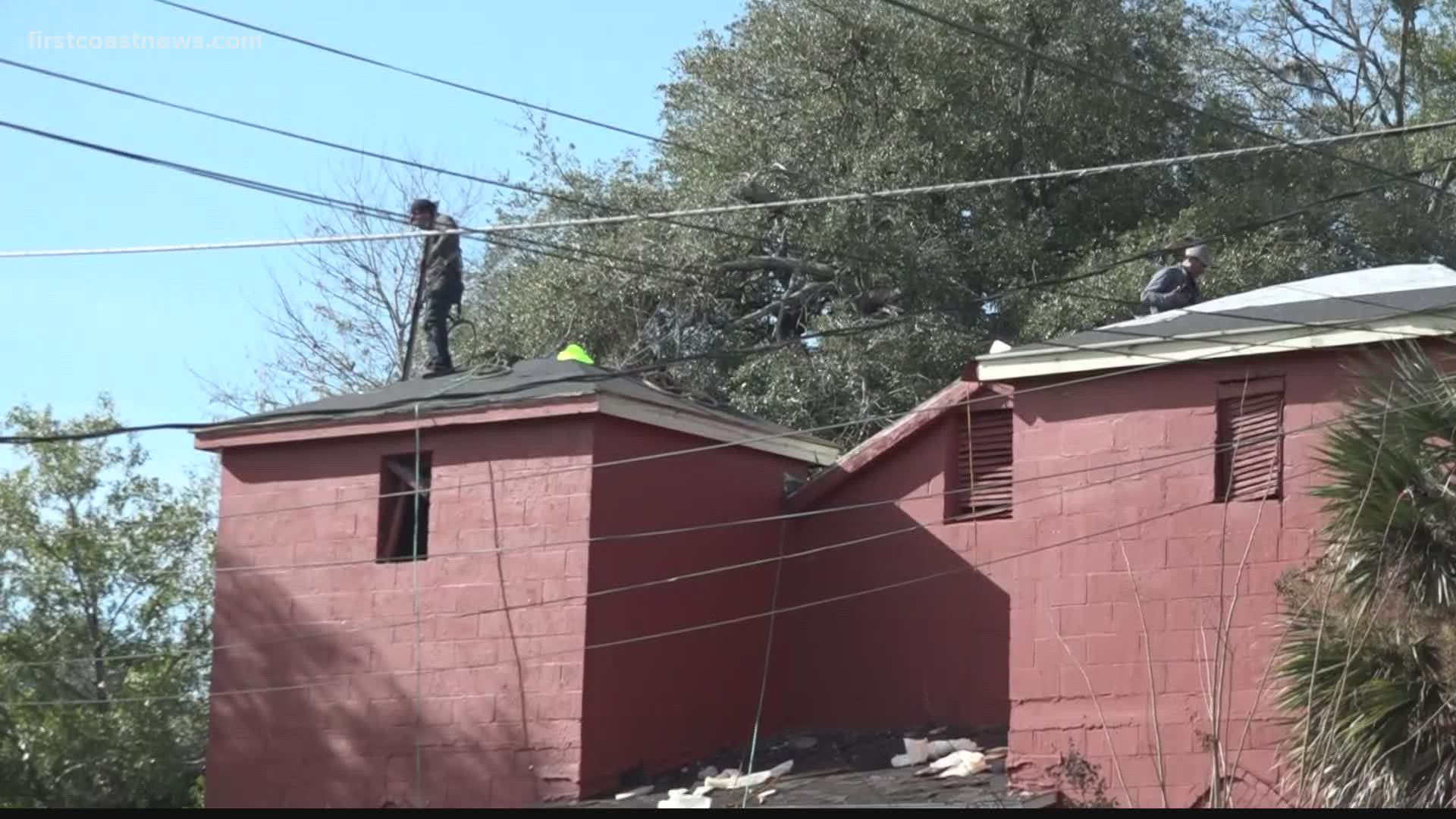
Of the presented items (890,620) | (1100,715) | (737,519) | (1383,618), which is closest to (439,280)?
(737,519)

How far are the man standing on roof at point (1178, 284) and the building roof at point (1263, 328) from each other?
194cm

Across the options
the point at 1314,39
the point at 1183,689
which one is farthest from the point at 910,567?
the point at 1314,39

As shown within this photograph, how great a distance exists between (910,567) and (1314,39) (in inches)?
716

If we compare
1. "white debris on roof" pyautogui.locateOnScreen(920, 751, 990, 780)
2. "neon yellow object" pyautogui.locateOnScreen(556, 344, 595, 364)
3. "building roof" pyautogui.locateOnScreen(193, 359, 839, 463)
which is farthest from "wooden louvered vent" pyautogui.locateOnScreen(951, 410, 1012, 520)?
"neon yellow object" pyautogui.locateOnScreen(556, 344, 595, 364)

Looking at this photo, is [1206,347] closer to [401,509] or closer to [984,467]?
[984,467]

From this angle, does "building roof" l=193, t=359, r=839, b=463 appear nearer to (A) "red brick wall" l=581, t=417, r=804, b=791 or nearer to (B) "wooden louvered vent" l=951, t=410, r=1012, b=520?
(A) "red brick wall" l=581, t=417, r=804, b=791

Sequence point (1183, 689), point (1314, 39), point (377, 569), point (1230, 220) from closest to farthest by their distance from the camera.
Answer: point (1183, 689) < point (377, 569) < point (1230, 220) < point (1314, 39)

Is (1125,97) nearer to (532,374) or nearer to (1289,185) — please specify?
(1289,185)

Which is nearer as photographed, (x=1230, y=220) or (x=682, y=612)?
(x=682, y=612)

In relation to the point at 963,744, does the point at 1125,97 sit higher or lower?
higher

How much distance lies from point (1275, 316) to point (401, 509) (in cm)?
744

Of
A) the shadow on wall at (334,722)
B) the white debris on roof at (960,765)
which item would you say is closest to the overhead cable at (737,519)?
the shadow on wall at (334,722)

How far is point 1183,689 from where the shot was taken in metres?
14.0

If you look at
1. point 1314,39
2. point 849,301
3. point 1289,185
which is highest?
point 1314,39
